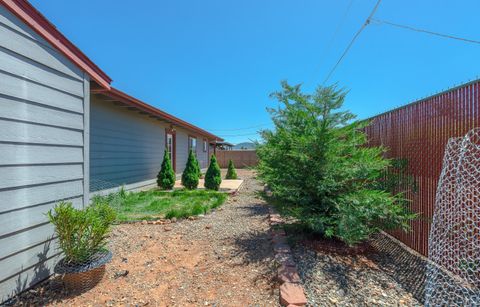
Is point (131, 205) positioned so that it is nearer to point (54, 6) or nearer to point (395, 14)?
point (54, 6)

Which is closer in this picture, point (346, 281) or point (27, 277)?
point (27, 277)

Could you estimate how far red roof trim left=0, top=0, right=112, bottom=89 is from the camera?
204 cm

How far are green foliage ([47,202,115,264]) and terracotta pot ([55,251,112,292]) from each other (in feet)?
0.17

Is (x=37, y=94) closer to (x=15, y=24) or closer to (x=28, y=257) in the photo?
(x=15, y=24)

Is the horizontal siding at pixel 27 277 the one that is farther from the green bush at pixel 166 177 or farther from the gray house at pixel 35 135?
the green bush at pixel 166 177

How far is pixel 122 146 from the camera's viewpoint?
654 centimetres

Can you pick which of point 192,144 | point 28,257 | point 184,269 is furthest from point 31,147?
point 192,144

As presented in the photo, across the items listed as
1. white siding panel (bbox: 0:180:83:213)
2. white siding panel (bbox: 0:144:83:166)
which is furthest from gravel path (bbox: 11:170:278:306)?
white siding panel (bbox: 0:144:83:166)

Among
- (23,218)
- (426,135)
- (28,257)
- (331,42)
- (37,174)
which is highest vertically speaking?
(331,42)

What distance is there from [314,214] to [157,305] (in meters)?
2.06

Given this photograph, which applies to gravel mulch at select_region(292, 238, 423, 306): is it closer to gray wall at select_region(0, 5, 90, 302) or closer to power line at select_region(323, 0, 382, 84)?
gray wall at select_region(0, 5, 90, 302)

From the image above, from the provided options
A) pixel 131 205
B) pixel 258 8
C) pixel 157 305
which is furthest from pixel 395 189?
pixel 258 8

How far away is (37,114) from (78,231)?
1.18 metres

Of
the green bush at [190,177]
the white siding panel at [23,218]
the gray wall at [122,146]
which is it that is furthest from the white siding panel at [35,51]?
the green bush at [190,177]
